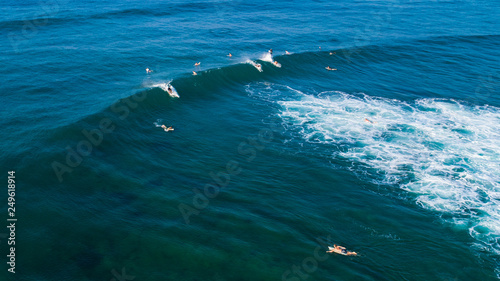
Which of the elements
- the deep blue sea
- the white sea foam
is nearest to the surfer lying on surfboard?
the deep blue sea

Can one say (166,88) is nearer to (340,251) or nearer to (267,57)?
(267,57)

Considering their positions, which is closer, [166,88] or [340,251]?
[340,251]

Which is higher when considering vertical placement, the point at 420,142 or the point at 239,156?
the point at 420,142

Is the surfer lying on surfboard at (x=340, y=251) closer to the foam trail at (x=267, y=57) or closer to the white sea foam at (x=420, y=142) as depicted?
the white sea foam at (x=420, y=142)

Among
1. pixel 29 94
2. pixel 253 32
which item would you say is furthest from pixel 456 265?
pixel 253 32

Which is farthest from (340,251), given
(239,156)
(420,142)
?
(420,142)

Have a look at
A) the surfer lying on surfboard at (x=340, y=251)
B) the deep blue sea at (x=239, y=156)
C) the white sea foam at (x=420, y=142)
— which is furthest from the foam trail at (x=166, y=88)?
the surfer lying on surfboard at (x=340, y=251)

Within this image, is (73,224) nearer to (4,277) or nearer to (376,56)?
(4,277)
